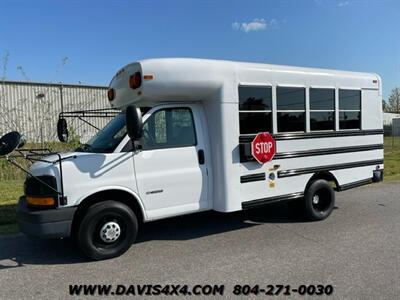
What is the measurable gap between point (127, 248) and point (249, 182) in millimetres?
2094

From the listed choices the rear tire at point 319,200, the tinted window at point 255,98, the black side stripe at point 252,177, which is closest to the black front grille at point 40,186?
the black side stripe at point 252,177

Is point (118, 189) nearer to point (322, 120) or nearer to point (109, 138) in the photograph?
point (109, 138)

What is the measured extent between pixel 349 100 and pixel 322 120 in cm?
83

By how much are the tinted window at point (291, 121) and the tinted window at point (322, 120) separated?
0.76 feet

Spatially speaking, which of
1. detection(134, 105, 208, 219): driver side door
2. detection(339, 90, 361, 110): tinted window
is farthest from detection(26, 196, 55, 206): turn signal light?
Answer: detection(339, 90, 361, 110): tinted window

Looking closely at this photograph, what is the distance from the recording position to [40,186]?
502cm

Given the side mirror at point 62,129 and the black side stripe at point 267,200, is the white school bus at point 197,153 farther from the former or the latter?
the side mirror at point 62,129

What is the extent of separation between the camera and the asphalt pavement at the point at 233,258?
439cm

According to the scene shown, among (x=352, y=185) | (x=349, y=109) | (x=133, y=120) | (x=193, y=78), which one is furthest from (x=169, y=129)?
(x=352, y=185)

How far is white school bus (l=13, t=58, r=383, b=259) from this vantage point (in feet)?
16.6

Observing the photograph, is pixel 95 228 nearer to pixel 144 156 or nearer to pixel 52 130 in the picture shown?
pixel 144 156

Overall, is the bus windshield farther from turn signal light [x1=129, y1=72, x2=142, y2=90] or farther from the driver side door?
turn signal light [x1=129, y1=72, x2=142, y2=90]

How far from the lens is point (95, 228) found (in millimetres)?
5148

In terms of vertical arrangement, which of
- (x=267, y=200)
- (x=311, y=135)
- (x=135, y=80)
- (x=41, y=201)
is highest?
(x=135, y=80)
